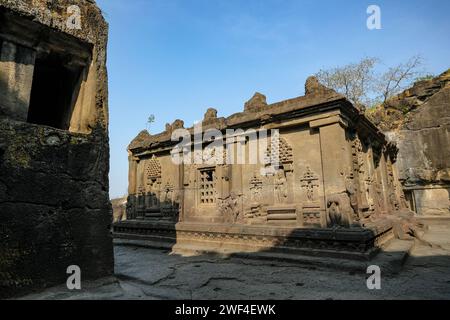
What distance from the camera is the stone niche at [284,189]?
5785 mm

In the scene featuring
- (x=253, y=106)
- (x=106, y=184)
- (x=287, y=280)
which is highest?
(x=253, y=106)

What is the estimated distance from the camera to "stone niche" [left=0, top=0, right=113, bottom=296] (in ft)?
8.70

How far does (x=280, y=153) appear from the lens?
683 cm

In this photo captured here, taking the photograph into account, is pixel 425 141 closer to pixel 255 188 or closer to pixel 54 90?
pixel 255 188

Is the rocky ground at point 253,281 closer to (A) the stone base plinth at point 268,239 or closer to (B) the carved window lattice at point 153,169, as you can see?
(A) the stone base plinth at point 268,239

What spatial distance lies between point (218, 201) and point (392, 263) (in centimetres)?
429

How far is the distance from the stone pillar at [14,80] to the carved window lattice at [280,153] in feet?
17.0

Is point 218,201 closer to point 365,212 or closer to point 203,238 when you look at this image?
point 203,238

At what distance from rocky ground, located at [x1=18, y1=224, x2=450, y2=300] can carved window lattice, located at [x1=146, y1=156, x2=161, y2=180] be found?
13.4 ft

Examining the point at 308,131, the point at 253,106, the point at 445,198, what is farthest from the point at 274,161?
the point at 445,198

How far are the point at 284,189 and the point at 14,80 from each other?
547cm

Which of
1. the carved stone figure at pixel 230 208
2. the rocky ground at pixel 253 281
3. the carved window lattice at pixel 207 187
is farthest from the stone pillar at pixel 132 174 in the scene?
the rocky ground at pixel 253 281

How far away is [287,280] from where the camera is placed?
4211 mm

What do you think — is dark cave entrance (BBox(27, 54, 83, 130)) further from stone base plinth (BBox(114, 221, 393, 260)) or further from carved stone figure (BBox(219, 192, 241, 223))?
carved stone figure (BBox(219, 192, 241, 223))
